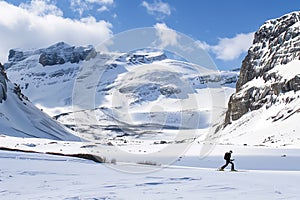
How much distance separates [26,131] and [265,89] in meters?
81.6

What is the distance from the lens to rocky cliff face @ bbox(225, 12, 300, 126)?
134875mm

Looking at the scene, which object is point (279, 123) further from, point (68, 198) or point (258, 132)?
point (68, 198)

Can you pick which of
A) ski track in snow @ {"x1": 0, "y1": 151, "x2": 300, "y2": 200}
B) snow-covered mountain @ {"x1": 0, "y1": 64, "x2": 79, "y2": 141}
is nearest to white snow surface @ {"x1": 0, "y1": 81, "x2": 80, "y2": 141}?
snow-covered mountain @ {"x1": 0, "y1": 64, "x2": 79, "y2": 141}

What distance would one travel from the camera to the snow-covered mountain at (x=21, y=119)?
113875 mm

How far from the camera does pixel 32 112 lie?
139125 mm

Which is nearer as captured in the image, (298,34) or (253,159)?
(253,159)

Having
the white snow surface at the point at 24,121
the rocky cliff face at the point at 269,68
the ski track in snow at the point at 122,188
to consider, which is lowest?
the ski track in snow at the point at 122,188

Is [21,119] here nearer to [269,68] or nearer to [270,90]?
[270,90]

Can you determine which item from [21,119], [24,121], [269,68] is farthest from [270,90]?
[21,119]

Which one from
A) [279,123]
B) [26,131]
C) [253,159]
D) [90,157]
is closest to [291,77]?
[279,123]

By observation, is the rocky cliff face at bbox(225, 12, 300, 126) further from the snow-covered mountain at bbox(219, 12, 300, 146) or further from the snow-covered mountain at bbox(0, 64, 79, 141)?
the snow-covered mountain at bbox(0, 64, 79, 141)

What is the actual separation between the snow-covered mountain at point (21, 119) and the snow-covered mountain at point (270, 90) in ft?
182

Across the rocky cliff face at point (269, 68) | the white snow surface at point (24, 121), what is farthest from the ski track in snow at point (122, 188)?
the rocky cliff face at point (269, 68)

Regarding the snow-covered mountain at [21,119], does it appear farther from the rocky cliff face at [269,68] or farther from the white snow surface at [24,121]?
the rocky cliff face at [269,68]
